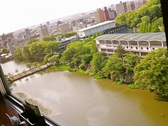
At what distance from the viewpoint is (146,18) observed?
1.76m

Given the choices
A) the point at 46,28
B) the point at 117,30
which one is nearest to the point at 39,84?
the point at 46,28

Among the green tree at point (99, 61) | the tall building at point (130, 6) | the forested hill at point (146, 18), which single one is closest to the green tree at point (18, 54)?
the green tree at point (99, 61)

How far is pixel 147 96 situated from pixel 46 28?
1.70m

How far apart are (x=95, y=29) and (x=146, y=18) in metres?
0.67

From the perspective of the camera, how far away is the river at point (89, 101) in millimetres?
1882

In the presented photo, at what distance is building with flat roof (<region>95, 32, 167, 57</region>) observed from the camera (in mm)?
1628

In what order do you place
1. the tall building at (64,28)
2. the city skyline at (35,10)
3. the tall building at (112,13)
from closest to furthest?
the tall building at (112,13) → the city skyline at (35,10) → the tall building at (64,28)

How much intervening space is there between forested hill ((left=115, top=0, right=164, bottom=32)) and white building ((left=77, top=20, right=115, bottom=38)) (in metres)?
0.12

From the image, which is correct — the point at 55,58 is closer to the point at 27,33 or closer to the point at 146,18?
the point at 27,33

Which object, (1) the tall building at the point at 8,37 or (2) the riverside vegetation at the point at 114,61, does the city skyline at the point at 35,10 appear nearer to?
(1) the tall building at the point at 8,37

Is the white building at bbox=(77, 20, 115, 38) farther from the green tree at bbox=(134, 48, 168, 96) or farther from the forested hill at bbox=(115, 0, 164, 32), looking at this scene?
the green tree at bbox=(134, 48, 168, 96)

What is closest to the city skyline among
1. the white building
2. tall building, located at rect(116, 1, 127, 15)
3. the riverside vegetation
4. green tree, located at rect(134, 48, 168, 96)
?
tall building, located at rect(116, 1, 127, 15)

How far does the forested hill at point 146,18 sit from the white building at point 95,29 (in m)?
0.12

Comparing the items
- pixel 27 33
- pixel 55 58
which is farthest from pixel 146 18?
pixel 27 33
